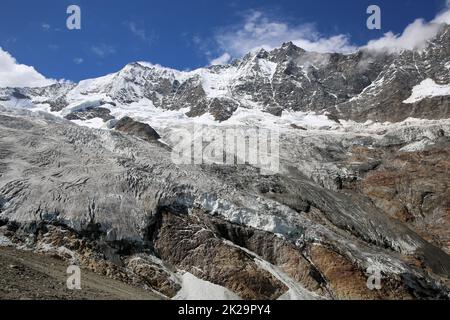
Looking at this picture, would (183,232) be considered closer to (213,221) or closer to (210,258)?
(213,221)

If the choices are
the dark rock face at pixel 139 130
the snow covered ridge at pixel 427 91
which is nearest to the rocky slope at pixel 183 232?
the dark rock face at pixel 139 130

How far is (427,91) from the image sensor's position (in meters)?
156

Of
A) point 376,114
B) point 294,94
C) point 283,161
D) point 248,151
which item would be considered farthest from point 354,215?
point 294,94

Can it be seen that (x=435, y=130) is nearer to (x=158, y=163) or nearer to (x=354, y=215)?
(x=354, y=215)

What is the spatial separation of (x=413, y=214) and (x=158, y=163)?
28457 millimetres

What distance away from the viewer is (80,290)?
22.5 meters

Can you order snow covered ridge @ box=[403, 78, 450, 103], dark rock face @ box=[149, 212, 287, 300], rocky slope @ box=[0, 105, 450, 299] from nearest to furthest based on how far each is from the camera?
dark rock face @ box=[149, 212, 287, 300]
rocky slope @ box=[0, 105, 450, 299]
snow covered ridge @ box=[403, 78, 450, 103]

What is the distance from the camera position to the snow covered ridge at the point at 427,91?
493ft

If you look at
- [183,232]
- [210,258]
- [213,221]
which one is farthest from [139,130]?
[210,258]

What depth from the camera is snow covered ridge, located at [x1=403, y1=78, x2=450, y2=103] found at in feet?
493

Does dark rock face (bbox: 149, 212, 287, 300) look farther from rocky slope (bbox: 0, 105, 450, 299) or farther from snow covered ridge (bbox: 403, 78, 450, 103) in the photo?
snow covered ridge (bbox: 403, 78, 450, 103)

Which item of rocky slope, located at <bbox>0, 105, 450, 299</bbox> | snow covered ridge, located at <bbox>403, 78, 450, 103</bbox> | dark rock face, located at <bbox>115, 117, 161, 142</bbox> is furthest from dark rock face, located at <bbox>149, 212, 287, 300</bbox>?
snow covered ridge, located at <bbox>403, 78, 450, 103</bbox>

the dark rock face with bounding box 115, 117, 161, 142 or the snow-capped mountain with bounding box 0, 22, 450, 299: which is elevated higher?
the dark rock face with bounding box 115, 117, 161, 142

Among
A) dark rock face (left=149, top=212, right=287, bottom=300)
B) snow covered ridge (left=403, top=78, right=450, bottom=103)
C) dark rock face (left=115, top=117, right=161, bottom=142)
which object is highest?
snow covered ridge (left=403, top=78, right=450, bottom=103)
